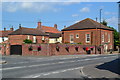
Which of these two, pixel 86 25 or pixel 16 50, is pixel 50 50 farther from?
pixel 86 25

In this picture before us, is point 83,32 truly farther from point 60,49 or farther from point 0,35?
point 0,35

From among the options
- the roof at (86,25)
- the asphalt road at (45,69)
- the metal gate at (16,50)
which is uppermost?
the roof at (86,25)

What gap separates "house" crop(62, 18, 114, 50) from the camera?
4820 centimetres

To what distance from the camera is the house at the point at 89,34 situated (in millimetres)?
48197

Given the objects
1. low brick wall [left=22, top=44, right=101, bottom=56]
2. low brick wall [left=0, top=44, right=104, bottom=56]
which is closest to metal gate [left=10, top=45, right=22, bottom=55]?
low brick wall [left=0, top=44, right=104, bottom=56]

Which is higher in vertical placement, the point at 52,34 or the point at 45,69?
the point at 52,34

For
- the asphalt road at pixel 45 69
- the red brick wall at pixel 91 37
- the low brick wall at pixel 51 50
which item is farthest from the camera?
the red brick wall at pixel 91 37

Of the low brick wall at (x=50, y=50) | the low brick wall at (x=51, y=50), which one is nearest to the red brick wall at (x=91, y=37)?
the low brick wall at (x=51, y=50)

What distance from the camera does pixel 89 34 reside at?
49.0 m

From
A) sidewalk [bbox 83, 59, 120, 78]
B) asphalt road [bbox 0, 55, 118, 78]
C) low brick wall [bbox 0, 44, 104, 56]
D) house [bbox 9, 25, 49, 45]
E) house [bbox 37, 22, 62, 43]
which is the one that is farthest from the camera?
house [bbox 37, 22, 62, 43]

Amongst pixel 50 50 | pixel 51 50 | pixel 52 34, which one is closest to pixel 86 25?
pixel 51 50

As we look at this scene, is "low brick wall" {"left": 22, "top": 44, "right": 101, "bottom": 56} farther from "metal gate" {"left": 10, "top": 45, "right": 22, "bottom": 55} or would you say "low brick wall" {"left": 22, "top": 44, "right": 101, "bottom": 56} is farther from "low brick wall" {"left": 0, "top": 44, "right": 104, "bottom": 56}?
"metal gate" {"left": 10, "top": 45, "right": 22, "bottom": 55}

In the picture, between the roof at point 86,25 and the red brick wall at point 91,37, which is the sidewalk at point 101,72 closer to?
the red brick wall at point 91,37

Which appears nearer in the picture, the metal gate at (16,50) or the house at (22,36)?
the metal gate at (16,50)
